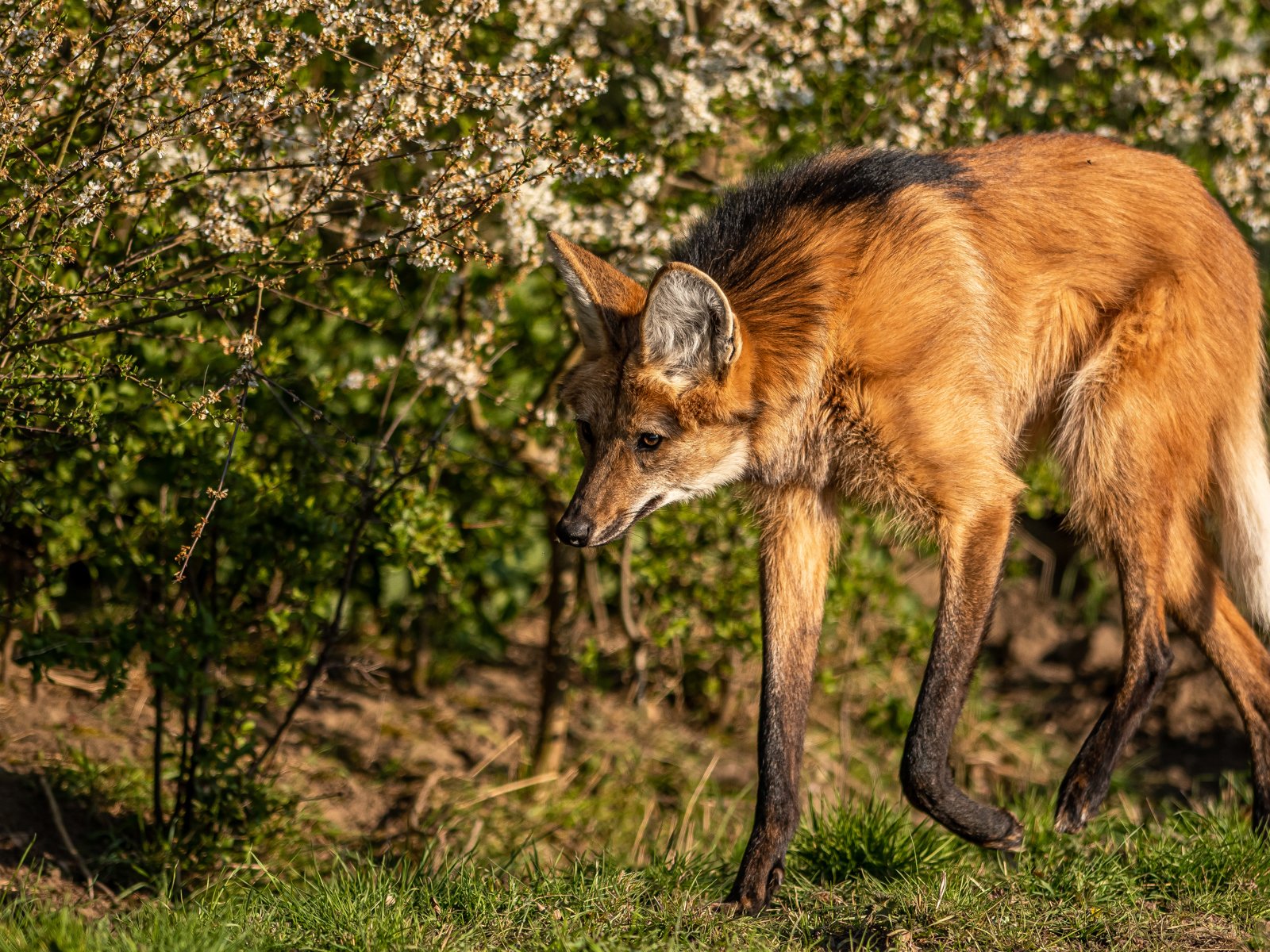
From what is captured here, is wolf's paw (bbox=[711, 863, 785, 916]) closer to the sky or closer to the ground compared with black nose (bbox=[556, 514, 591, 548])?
closer to the ground

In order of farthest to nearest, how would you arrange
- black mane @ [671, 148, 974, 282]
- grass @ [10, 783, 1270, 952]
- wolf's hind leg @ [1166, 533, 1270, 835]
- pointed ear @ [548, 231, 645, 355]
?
wolf's hind leg @ [1166, 533, 1270, 835] → black mane @ [671, 148, 974, 282] → pointed ear @ [548, 231, 645, 355] → grass @ [10, 783, 1270, 952]

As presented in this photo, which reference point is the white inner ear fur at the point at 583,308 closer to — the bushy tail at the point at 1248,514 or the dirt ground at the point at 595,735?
the dirt ground at the point at 595,735

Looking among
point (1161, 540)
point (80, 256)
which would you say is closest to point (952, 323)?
point (1161, 540)

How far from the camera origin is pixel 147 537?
3.79 meters

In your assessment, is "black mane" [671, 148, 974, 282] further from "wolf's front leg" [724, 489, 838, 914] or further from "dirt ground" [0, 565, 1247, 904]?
"dirt ground" [0, 565, 1247, 904]

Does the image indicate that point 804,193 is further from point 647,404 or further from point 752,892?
point 752,892

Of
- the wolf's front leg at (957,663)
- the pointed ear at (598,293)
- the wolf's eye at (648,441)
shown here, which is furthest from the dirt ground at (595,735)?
the pointed ear at (598,293)

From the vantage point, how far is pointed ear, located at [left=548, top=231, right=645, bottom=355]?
312cm

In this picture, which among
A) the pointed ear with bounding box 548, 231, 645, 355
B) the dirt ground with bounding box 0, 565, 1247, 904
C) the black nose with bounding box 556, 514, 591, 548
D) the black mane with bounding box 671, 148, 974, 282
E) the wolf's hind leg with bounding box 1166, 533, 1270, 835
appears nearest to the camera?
the black nose with bounding box 556, 514, 591, 548

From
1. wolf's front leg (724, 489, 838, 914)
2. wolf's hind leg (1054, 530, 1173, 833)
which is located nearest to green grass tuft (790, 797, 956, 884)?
wolf's front leg (724, 489, 838, 914)

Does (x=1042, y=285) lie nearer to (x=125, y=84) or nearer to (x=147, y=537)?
(x=125, y=84)

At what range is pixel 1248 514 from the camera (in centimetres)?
369

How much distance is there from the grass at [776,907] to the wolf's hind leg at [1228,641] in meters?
0.37

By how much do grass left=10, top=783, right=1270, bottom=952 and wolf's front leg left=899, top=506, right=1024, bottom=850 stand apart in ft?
0.56
